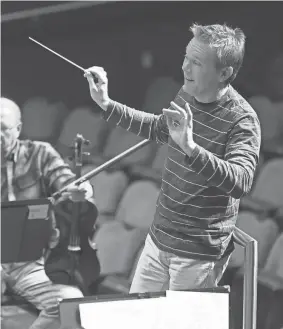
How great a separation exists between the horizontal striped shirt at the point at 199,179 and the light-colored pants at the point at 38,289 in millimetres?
779

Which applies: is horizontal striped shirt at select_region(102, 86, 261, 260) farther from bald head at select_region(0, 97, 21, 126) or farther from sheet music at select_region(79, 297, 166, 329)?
bald head at select_region(0, 97, 21, 126)

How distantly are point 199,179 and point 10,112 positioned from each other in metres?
1.08

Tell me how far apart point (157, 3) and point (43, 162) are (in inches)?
30.2

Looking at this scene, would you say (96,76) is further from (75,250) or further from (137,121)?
(75,250)

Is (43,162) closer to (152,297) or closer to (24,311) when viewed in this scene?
(24,311)

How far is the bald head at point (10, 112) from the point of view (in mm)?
2461

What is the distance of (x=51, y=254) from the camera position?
8.05 ft

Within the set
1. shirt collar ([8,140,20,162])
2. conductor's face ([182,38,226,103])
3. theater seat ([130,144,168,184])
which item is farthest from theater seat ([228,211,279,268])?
shirt collar ([8,140,20,162])

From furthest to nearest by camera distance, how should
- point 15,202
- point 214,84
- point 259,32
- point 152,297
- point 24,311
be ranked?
point 24,311
point 15,202
point 259,32
point 214,84
point 152,297

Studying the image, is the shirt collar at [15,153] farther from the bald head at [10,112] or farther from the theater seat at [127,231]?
the theater seat at [127,231]

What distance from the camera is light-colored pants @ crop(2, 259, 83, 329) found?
2.43 metres

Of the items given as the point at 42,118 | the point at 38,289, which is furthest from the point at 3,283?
the point at 42,118

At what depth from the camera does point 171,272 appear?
1750mm

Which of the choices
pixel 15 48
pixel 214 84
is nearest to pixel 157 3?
pixel 15 48
